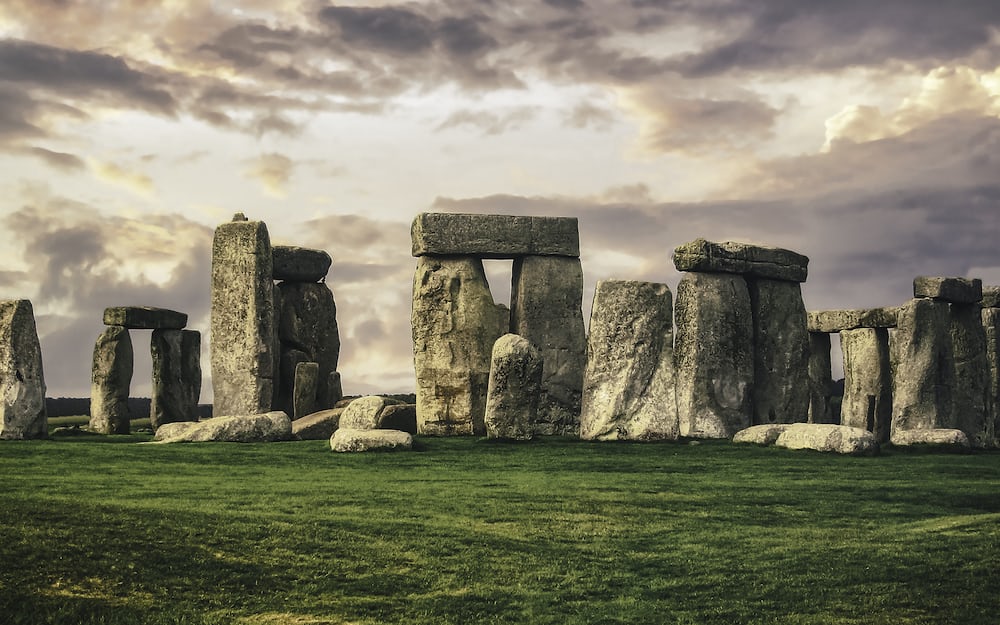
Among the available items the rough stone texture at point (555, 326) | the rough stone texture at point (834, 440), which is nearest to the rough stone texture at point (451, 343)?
the rough stone texture at point (555, 326)

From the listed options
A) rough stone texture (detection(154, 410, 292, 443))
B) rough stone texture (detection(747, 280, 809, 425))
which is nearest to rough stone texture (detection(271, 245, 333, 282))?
rough stone texture (detection(154, 410, 292, 443))

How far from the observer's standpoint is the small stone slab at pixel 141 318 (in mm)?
26578

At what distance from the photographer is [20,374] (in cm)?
2142

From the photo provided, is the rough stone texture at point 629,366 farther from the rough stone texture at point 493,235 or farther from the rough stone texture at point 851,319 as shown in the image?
the rough stone texture at point 851,319

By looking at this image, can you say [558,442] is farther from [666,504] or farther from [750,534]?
[750,534]

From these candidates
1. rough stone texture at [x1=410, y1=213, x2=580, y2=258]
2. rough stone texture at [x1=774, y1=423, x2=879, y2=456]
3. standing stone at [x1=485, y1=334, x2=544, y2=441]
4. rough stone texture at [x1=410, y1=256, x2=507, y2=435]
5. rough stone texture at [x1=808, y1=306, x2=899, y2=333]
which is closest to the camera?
rough stone texture at [x1=774, y1=423, x2=879, y2=456]

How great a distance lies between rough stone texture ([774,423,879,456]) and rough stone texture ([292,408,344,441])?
804 cm

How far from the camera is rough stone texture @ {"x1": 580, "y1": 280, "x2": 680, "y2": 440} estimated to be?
68.9ft

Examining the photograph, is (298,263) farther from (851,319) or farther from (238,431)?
(851,319)

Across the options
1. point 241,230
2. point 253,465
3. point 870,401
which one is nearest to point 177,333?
point 241,230

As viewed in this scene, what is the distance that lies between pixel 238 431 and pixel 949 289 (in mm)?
13670

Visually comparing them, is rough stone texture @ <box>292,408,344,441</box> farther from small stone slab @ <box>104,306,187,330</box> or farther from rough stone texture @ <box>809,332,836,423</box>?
rough stone texture @ <box>809,332,836,423</box>

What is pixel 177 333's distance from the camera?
90.1ft

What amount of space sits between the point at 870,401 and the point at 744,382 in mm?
4725
